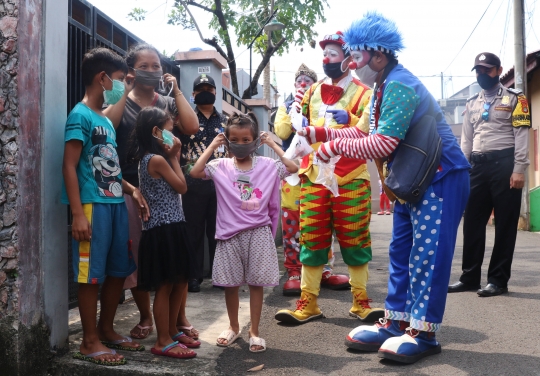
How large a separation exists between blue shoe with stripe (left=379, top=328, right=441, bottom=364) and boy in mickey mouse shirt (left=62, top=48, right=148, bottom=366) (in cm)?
147

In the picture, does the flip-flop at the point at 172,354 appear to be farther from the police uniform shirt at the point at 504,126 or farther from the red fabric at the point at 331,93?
the police uniform shirt at the point at 504,126

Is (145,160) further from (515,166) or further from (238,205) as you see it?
(515,166)

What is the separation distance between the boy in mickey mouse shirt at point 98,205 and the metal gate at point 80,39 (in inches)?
30.0

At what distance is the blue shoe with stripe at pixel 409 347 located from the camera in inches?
136

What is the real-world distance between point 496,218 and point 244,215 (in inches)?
114

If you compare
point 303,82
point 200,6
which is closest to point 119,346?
point 303,82

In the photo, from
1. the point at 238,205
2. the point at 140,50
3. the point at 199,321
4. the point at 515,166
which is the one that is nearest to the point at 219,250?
the point at 238,205

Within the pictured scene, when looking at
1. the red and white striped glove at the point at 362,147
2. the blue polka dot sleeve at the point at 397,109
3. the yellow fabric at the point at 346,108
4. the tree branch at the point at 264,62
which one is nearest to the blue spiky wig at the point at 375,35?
the blue polka dot sleeve at the point at 397,109

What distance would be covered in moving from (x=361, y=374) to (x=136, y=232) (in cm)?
168

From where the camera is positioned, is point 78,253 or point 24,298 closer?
point 24,298

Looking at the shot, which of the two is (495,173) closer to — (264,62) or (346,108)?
(346,108)

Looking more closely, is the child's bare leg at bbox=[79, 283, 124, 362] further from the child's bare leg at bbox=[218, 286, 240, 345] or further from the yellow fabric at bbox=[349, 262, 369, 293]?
the yellow fabric at bbox=[349, 262, 369, 293]

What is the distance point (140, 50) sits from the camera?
4.09m

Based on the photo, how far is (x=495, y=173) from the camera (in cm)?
565
